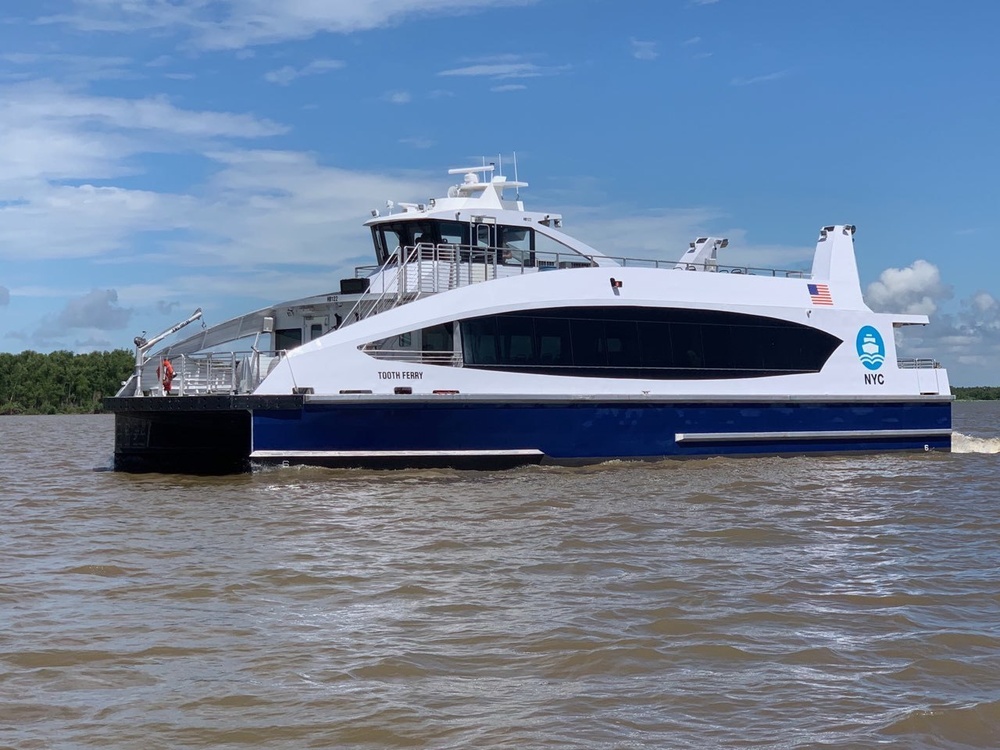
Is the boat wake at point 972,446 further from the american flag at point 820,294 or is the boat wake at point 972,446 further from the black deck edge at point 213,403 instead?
the black deck edge at point 213,403

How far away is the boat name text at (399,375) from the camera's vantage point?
14.1 m

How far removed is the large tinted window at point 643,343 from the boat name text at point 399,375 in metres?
0.75

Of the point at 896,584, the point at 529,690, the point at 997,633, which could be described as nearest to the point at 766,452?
the point at 896,584

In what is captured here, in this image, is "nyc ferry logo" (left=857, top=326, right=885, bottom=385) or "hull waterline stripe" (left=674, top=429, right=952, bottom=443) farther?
"nyc ferry logo" (left=857, top=326, right=885, bottom=385)

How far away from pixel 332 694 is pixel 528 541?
441 centimetres

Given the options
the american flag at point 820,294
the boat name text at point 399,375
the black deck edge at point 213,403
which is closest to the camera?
the black deck edge at point 213,403

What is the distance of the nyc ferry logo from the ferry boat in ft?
0.10

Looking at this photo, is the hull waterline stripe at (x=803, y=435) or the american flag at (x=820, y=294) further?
the american flag at (x=820, y=294)

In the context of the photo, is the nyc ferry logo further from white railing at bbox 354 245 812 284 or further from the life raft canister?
the life raft canister

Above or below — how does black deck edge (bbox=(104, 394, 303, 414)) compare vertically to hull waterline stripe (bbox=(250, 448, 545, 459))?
above

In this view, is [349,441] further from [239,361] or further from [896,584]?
[896,584]

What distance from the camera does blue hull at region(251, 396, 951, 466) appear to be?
44.9 feet

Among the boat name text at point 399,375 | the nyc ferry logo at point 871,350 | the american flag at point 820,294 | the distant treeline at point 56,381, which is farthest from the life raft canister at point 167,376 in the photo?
the distant treeline at point 56,381

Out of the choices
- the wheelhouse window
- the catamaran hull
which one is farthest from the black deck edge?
the wheelhouse window
